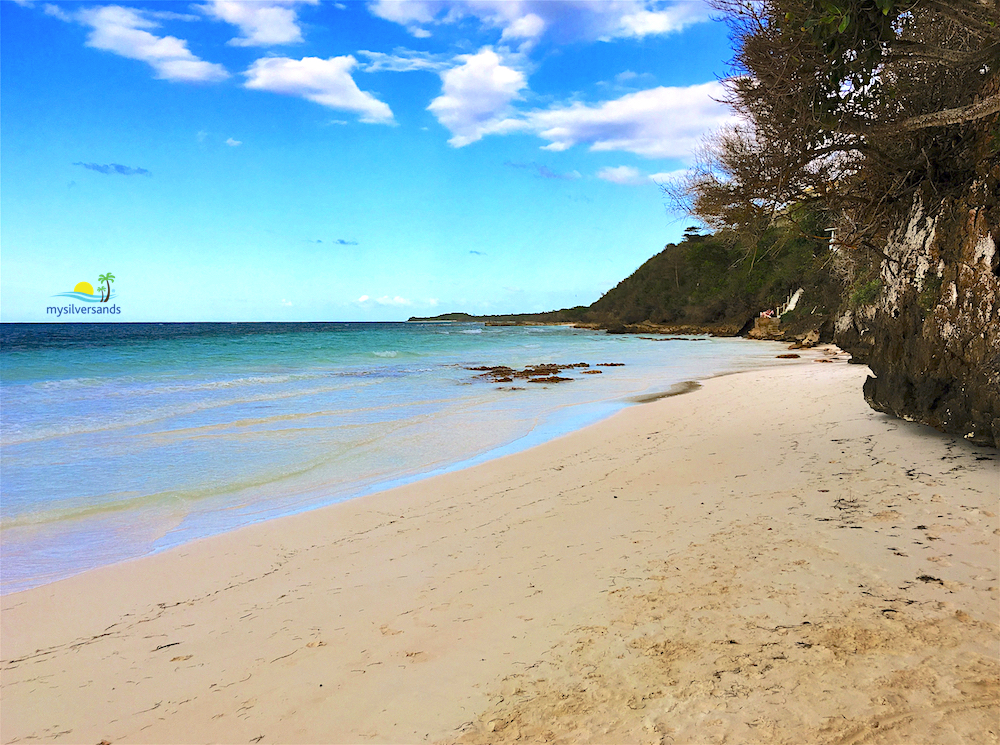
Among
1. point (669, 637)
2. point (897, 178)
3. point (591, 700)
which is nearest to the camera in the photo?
point (591, 700)

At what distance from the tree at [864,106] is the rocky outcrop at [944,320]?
408 mm

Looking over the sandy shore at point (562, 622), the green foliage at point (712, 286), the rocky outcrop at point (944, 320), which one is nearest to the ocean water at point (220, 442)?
the sandy shore at point (562, 622)

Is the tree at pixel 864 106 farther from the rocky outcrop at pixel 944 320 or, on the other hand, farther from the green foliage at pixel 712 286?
the green foliage at pixel 712 286

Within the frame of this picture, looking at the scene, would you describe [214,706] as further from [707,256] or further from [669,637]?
[707,256]

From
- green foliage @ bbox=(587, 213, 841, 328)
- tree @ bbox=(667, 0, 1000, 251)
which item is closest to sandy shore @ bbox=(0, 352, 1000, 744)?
tree @ bbox=(667, 0, 1000, 251)

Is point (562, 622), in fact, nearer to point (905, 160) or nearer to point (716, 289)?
point (905, 160)

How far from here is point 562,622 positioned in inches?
129

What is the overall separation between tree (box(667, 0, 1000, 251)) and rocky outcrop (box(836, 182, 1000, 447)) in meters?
0.41

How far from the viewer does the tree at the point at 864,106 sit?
16.6ft

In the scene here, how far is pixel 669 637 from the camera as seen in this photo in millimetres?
2994

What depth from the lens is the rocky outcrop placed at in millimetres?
5906

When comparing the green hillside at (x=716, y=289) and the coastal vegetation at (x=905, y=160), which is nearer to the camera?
the coastal vegetation at (x=905, y=160)

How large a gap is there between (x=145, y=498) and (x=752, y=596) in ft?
21.6

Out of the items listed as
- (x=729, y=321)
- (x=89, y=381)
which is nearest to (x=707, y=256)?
(x=729, y=321)
